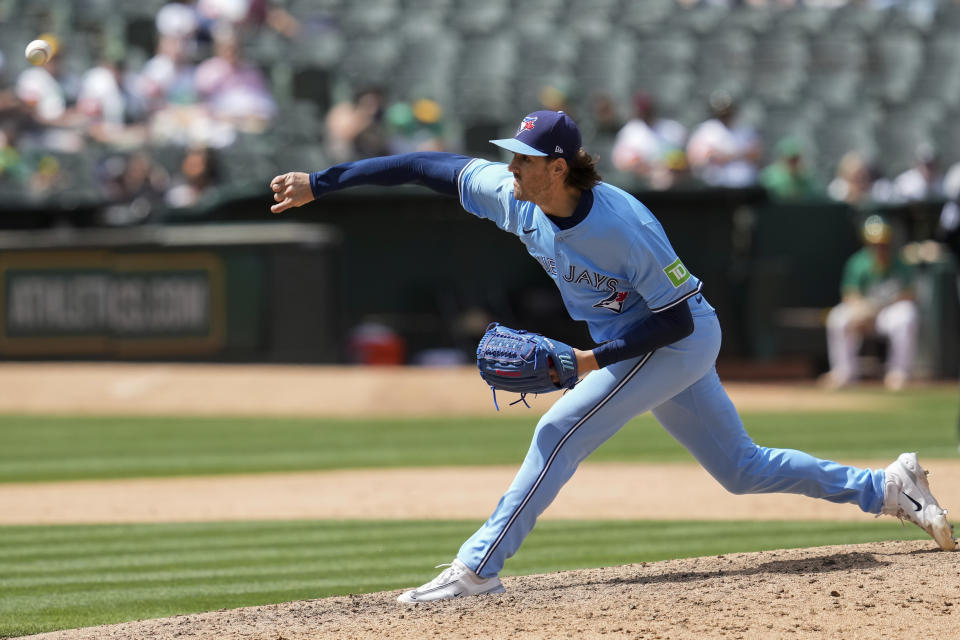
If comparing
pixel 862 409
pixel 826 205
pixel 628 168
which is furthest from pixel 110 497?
pixel 826 205

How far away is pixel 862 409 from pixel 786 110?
226 inches

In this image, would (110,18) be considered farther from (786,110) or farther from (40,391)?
(786,110)

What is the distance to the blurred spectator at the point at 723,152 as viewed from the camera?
49.6 ft

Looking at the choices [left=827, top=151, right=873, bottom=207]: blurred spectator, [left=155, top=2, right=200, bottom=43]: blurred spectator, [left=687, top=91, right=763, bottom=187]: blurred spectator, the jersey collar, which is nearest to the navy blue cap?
the jersey collar

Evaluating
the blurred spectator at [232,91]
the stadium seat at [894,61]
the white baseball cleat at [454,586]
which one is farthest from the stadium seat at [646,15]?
the white baseball cleat at [454,586]

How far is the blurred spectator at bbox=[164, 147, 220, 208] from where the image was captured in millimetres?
13820

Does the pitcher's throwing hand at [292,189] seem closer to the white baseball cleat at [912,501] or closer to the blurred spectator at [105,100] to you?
the white baseball cleat at [912,501]

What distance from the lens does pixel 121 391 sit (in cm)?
1280

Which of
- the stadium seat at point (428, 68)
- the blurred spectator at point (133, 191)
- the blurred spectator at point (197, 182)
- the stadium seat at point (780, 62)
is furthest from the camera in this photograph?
the stadium seat at point (780, 62)

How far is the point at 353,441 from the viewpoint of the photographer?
11039 millimetres

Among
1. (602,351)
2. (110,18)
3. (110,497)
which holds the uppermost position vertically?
(110,18)

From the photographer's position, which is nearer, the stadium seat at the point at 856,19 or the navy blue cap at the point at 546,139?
the navy blue cap at the point at 546,139

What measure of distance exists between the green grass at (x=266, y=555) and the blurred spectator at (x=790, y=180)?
826 cm

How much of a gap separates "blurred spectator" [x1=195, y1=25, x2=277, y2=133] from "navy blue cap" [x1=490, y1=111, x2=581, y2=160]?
1069 centimetres
